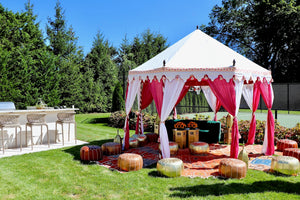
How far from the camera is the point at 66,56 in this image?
1933 centimetres

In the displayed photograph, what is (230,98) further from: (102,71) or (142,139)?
(102,71)

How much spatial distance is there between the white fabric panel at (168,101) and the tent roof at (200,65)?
0.19 metres

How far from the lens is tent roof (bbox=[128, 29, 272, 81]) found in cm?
613

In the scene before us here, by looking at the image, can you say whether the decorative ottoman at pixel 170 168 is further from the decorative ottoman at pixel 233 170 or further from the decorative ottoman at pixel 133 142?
the decorative ottoman at pixel 133 142

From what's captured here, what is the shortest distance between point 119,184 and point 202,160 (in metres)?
2.80

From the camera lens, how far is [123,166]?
219 inches

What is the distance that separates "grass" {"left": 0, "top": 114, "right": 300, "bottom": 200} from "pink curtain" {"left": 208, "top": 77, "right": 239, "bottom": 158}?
825 mm

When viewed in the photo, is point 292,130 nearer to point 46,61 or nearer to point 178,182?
point 178,182

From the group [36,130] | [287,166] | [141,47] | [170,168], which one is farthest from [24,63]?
[141,47]

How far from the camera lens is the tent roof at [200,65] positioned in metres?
6.13

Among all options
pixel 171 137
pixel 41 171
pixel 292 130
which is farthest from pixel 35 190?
pixel 292 130

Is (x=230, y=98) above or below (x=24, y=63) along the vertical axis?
below

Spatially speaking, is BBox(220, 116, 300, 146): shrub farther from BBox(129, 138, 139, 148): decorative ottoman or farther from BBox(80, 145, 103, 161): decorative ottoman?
BBox(80, 145, 103, 161): decorative ottoman

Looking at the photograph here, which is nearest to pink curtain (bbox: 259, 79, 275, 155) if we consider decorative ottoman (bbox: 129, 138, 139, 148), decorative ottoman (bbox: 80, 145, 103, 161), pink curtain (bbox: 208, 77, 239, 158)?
pink curtain (bbox: 208, 77, 239, 158)
